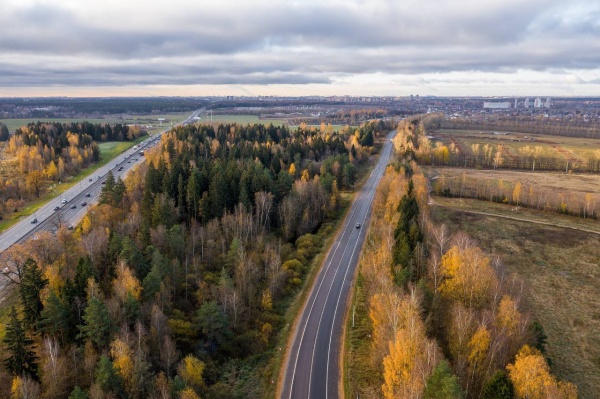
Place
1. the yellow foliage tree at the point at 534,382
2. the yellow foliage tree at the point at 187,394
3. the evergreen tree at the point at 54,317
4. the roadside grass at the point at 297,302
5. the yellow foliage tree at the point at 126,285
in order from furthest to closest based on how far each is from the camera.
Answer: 1. the yellow foliage tree at the point at 126,285
2. the roadside grass at the point at 297,302
3. the evergreen tree at the point at 54,317
4. the yellow foliage tree at the point at 187,394
5. the yellow foliage tree at the point at 534,382

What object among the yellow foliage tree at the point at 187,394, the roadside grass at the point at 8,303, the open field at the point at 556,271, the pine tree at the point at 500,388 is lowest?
the open field at the point at 556,271

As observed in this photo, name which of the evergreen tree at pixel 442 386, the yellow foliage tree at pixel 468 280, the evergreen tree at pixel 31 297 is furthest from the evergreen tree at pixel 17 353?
the yellow foliage tree at pixel 468 280

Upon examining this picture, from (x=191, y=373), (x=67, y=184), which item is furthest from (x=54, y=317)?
(x=67, y=184)

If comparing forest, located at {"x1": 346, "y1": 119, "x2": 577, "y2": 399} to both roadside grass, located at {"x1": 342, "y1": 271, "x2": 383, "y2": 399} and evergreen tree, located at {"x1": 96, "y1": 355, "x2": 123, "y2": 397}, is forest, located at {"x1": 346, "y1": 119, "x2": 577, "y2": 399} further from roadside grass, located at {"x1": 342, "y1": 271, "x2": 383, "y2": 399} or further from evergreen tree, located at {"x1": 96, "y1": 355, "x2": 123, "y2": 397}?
evergreen tree, located at {"x1": 96, "y1": 355, "x2": 123, "y2": 397}

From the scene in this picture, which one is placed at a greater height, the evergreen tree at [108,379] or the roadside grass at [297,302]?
the evergreen tree at [108,379]

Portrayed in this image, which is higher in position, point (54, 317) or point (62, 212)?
point (54, 317)

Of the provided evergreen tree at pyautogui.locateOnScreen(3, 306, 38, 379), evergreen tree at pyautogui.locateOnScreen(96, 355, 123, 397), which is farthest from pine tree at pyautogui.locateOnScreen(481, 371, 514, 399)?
evergreen tree at pyautogui.locateOnScreen(3, 306, 38, 379)

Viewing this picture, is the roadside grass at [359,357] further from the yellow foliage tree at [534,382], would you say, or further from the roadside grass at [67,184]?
the roadside grass at [67,184]

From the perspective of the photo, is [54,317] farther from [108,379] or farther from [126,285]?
[108,379]

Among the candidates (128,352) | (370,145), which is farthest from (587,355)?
(370,145)
